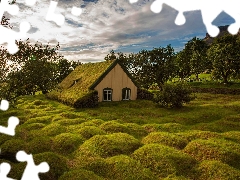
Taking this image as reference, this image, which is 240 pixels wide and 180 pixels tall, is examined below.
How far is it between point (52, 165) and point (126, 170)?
14.6ft

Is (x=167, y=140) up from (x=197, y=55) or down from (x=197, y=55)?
down

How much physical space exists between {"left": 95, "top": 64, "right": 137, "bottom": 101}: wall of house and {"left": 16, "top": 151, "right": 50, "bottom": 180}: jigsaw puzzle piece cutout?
83.0ft

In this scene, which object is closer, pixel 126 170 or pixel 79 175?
pixel 79 175

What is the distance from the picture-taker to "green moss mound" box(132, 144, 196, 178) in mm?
14383

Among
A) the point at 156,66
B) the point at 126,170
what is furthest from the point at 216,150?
the point at 156,66

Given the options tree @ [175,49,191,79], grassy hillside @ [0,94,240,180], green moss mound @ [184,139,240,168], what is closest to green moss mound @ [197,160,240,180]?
grassy hillside @ [0,94,240,180]

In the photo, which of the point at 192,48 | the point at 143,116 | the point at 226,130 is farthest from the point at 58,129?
the point at 192,48

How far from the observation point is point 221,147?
17375 mm

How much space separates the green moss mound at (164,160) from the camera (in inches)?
566

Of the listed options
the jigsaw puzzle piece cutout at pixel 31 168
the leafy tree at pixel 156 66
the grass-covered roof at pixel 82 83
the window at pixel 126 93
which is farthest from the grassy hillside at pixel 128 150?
the leafy tree at pixel 156 66

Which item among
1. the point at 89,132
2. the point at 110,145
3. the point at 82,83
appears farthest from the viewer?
the point at 82,83

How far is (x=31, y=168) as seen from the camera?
1363 centimetres

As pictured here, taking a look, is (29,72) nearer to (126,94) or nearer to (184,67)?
(126,94)

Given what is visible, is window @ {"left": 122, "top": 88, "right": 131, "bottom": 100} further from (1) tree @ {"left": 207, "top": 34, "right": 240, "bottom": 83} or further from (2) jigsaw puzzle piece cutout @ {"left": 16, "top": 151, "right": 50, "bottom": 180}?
(1) tree @ {"left": 207, "top": 34, "right": 240, "bottom": 83}
